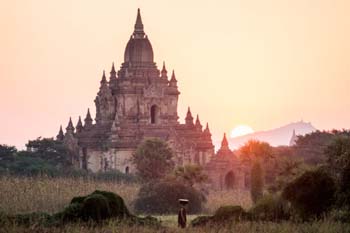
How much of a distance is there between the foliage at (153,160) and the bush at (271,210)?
29237 millimetres

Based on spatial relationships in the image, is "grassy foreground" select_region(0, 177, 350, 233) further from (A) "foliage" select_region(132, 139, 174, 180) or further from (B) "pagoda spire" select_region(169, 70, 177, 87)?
(B) "pagoda spire" select_region(169, 70, 177, 87)

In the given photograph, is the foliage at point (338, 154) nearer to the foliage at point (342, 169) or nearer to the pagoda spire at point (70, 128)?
the foliage at point (342, 169)

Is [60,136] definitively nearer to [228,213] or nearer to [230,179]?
[230,179]

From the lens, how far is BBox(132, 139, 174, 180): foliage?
69438 millimetres

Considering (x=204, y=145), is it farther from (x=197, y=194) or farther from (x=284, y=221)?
(x=284, y=221)

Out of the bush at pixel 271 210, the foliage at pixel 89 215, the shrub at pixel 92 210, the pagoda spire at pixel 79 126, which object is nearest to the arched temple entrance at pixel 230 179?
the pagoda spire at pixel 79 126

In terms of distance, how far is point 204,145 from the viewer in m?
85.1

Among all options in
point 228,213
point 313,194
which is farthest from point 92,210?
point 313,194

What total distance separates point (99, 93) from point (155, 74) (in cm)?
498

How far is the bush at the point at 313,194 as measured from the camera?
38.3 m

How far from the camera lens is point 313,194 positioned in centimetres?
3838

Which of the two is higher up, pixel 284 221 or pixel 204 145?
pixel 204 145

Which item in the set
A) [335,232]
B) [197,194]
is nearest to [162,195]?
[197,194]

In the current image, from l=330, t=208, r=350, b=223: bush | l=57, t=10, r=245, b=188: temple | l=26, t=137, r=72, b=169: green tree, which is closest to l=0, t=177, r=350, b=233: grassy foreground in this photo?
l=330, t=208, r=350, b=223: bush
